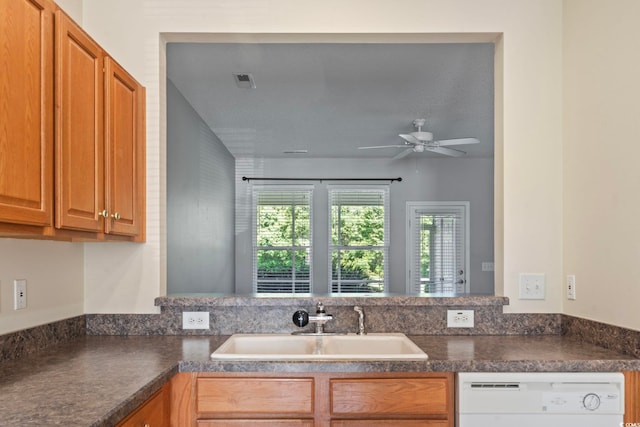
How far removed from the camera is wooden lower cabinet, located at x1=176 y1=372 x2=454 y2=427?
1740 millimetres

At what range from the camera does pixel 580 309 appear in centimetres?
214

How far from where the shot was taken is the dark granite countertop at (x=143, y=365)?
4.07 ft

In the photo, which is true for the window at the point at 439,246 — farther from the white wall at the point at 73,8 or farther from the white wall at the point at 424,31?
the white wall at the point at 73,8

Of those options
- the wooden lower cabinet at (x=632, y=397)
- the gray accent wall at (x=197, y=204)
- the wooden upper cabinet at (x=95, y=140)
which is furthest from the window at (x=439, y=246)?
the wooden upper cabinet at (x=95, y=140)

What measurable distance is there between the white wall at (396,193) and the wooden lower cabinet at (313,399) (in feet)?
7.49

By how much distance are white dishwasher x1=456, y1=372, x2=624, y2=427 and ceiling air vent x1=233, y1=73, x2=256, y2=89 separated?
2274 mm

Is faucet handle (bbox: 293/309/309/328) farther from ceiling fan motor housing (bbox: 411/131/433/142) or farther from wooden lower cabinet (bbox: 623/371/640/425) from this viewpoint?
ceiling fan motor housing (bbox: 411/131/433/142)

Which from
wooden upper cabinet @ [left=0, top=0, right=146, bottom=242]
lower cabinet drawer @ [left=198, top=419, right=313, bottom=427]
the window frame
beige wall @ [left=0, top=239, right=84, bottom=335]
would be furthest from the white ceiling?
lower cabinet drawer @ [left=198, top=419, right=313, bottom=427]

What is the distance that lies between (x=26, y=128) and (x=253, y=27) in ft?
4.07

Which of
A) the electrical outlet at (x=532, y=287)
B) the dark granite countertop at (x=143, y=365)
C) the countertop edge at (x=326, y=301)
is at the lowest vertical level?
the dark granite countertop at (x=143, y=365)

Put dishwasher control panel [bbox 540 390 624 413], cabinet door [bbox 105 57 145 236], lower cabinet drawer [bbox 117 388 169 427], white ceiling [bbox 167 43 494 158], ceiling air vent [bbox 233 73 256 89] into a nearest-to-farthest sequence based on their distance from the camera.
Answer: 1. lower cabinet drawer [bbox 117 388 169 427]
2. dishwasher control panel [bbox 540 390 624 413]
3. cabinet door [bbox 105 57 145 236]
4. white ceiling [bbox 167 43 494 158]
5. ceiling air vent [bbox 233 73 256 89]

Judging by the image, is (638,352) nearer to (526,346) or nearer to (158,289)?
(526,346)

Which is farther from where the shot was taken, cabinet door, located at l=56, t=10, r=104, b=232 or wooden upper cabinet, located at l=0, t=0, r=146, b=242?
cabinet door, located at l=56, t=10, r=104, b=232

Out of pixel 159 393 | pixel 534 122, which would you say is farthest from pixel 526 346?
pixel 159 393
